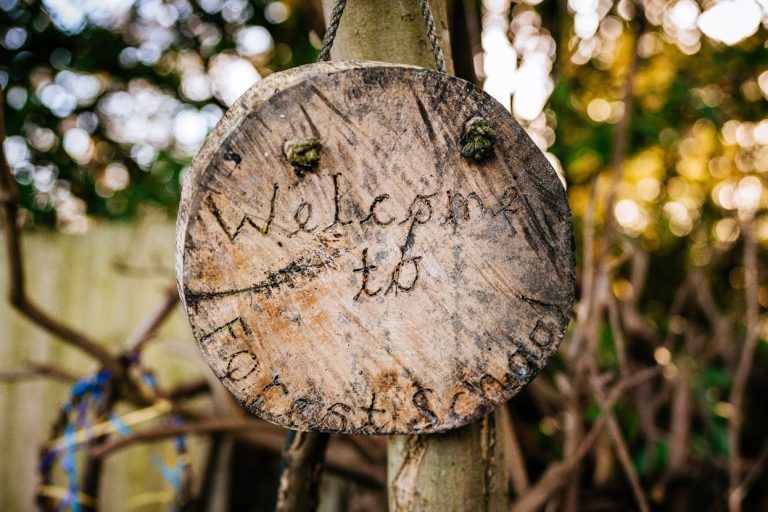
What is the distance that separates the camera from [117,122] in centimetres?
251

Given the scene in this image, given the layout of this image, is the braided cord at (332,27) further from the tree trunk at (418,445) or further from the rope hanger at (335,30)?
the tree trunk at (418,445)

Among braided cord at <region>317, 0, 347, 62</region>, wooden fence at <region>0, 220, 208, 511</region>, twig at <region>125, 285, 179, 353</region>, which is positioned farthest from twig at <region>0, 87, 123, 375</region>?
wooden fence at <region>0, 220, 208, 511</region>

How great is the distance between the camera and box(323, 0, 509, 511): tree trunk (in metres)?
0.72

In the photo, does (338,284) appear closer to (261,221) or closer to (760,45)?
(261,221)

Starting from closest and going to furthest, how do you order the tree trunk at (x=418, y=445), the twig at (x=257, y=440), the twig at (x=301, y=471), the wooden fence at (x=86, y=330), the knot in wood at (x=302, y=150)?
the knot in wood at (x=302, y=150), the tree trunk at (x=418, y=445), the twig at (x=301, y=471), the twig at (x=257, y=440), the wooden fence at (x=86, y=330)

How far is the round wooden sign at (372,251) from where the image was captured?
559 mm

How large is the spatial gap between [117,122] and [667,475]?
7.94ft

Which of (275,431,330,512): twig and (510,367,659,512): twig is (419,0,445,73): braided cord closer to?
(275,431,330,512): twig

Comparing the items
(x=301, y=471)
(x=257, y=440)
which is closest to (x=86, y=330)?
(x=257, y=440)

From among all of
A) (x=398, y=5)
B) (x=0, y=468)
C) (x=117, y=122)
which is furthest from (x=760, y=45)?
(x=0, y=468)

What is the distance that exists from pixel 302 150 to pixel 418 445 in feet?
1.31

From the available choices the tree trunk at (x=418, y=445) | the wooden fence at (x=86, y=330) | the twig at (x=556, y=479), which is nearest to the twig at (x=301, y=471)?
the tree trunk at (x=418, y=445)

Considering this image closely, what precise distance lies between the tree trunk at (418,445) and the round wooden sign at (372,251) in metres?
Result: 0.12

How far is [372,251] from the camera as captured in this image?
60cm
